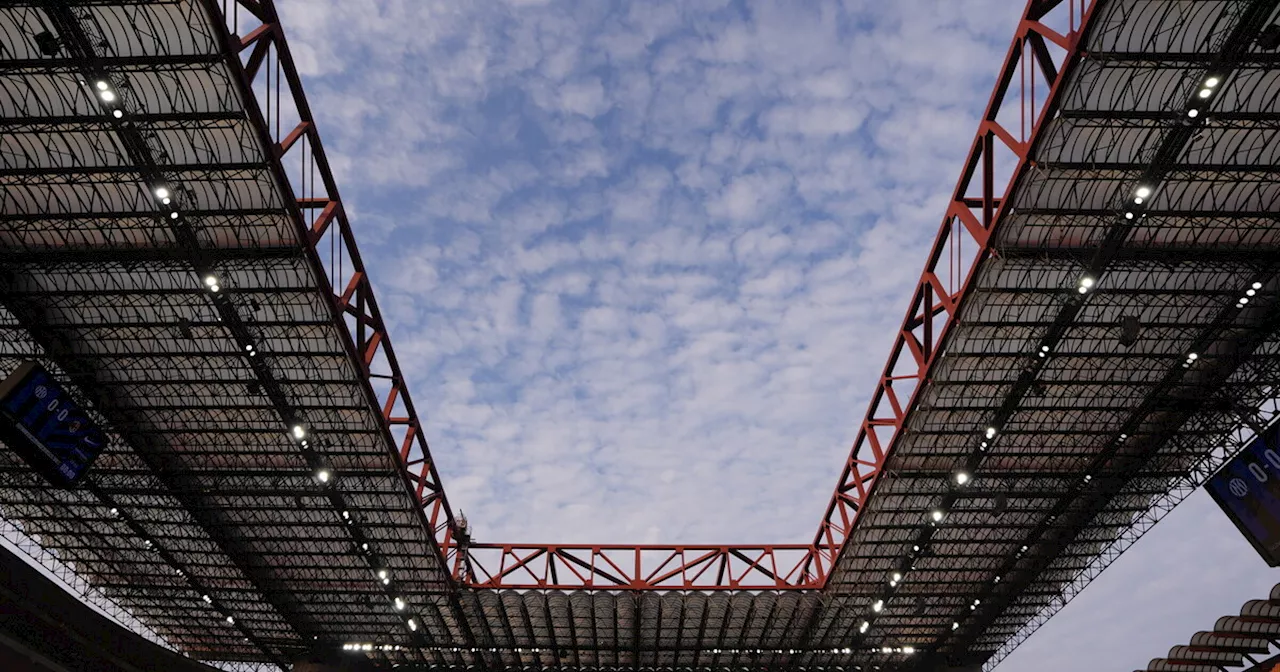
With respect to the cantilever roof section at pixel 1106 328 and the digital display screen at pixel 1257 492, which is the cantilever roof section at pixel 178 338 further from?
the digital display screen at pixel 1257 492

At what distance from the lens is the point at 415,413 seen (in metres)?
39.9

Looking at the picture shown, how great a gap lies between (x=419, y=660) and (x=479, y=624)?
10.5 m

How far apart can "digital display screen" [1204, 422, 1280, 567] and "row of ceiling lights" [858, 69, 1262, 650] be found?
3816mm

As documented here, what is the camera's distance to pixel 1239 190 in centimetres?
2772

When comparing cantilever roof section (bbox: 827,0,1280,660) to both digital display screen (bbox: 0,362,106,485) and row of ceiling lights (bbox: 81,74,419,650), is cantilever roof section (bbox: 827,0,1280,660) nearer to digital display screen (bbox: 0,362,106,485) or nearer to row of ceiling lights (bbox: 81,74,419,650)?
row of ceiling lights (bbox: 81,74,419,650)

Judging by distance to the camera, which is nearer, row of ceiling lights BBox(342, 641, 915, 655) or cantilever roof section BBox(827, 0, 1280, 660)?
cantilever roof section BBox(827, 0, 1280, 660)

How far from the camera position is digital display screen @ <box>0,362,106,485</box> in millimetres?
27391

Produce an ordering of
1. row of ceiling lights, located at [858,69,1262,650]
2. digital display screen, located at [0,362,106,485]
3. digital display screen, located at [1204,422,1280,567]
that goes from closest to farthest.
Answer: row of ceiling lights, located at [858,69,1262,650]
digital display screen, located at [0,362,106,485]
digital display screen, located at [1204,422,1280,567]

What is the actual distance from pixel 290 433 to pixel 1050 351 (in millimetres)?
30408

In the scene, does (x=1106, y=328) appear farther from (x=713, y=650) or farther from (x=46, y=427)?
(x=46, y=427)

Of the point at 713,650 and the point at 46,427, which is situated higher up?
the point at 713,650

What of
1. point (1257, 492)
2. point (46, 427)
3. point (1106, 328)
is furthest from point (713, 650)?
point (46, 427)

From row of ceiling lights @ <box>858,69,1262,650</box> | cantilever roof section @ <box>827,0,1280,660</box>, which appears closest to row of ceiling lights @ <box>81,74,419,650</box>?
cantilever roof section @ <box>827,0,1280,660</box>

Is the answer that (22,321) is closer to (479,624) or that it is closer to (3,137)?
(3,137)
